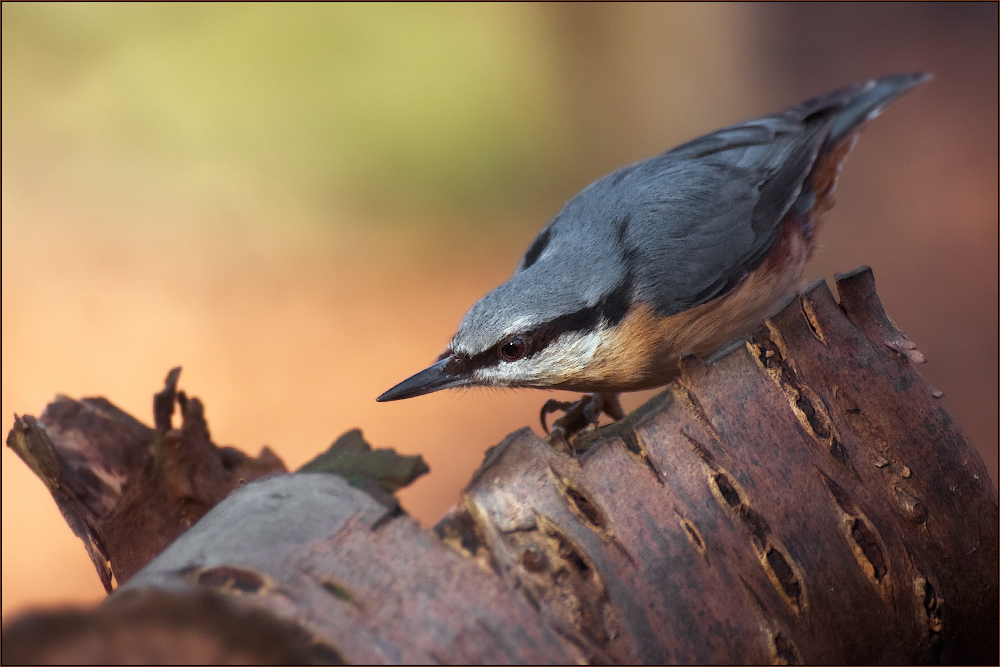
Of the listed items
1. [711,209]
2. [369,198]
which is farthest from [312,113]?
[711,209]

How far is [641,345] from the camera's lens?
2.14 m

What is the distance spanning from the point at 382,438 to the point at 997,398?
120 inches

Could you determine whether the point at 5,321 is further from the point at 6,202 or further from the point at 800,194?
the point at 800,194

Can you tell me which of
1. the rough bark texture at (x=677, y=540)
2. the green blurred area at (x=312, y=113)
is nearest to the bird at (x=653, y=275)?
the rough bark texture at (x=677, y=540)

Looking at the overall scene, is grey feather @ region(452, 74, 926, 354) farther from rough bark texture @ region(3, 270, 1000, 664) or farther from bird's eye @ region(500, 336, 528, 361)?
rough bark texture @ region(3, 270, 1000, 664)

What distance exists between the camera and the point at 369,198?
572cm

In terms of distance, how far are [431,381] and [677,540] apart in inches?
39.6

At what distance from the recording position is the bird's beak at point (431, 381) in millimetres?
2143

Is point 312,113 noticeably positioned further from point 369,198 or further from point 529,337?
point 529,337

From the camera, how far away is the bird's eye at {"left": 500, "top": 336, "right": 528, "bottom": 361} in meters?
2.11

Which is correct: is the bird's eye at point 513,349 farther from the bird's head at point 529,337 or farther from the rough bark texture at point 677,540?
the rough bark texture at point 677,540

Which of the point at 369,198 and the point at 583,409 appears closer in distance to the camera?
the point at 583,409

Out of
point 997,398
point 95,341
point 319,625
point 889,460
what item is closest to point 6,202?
point 95,341

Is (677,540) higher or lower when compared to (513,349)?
lower
